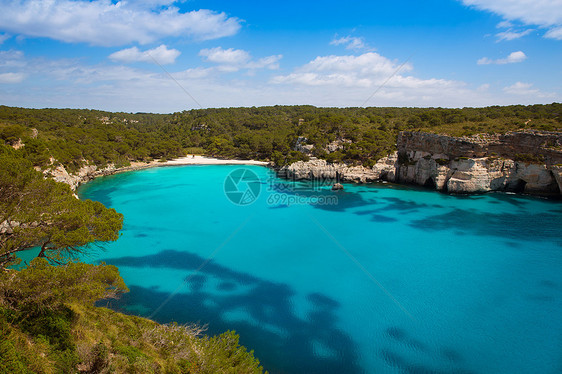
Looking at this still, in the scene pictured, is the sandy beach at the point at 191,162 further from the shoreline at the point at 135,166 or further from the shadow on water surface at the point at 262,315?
the shadow on water surface at the point at 262,315

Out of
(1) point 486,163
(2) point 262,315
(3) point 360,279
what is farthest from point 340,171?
(2) point 262,315

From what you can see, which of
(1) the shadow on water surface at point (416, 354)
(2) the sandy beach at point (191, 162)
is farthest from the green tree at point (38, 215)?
(2) the sandy beach at point (191, 162)

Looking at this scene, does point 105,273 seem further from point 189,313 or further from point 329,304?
point 329,304

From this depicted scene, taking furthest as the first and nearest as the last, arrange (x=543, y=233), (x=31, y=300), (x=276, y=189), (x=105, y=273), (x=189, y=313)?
1. (x=276, y=189)
2. (x=543, y=233)
3. (x=189, y=313)
4. (x=105, y=273)
5. (x=31, y=300)

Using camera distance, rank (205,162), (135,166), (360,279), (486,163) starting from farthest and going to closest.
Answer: (205,162) < (135,166) < (486,163) < (360,279)

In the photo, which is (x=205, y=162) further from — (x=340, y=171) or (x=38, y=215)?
(x=38, y=215)

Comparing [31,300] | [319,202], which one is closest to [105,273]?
[31,300]
